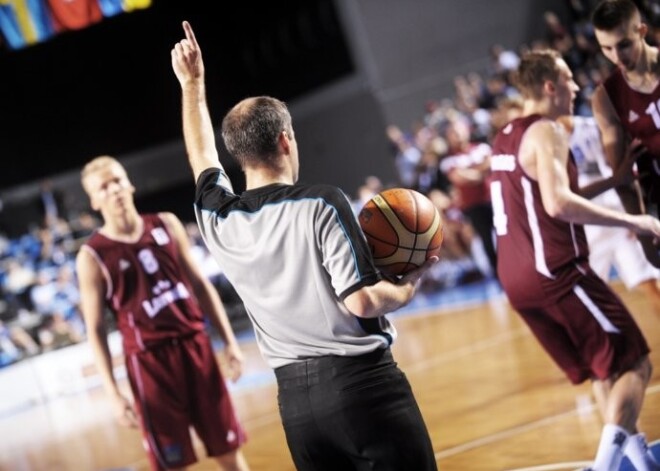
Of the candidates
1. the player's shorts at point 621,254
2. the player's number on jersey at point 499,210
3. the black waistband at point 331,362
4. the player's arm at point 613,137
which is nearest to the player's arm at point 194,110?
the black waistband at point 331,362

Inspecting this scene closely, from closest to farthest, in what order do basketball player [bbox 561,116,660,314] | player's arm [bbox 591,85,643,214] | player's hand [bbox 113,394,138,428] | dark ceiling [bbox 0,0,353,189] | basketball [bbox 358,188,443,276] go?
basketball [bbox 358,188,443,276] → player's arm [bbox 591,85,643,214] → player's hand [bbox 113,394,138,428] → basketball player [bbox 561,116,660,314] → dark ceiling [bbox 0,0,353,189]

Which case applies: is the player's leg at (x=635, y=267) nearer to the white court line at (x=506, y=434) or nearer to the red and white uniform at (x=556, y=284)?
the white court line at (x=506, y=434)

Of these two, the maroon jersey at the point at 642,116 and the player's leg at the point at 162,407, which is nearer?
the maroon jersey at the point at 642,116

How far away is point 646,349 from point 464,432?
1882 millimetres

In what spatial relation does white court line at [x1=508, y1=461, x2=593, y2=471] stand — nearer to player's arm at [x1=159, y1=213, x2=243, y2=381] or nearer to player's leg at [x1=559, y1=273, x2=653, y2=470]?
player's leg at [x1=559, y1=273, x2=653, y2=470]

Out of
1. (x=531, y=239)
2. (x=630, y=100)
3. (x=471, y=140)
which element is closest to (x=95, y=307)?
(x=531, y=239)

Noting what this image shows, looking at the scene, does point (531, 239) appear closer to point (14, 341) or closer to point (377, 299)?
point (377, 299)

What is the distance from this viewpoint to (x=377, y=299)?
2457 mm

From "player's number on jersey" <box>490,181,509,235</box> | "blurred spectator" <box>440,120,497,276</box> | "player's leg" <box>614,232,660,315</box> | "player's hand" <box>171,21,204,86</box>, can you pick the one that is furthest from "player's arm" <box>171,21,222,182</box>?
"blurred spectator" <box>440,120,497,276</box>

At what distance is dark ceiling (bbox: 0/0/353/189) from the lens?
64.2ft

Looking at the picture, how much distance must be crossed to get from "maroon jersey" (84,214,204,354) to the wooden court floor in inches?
60.8

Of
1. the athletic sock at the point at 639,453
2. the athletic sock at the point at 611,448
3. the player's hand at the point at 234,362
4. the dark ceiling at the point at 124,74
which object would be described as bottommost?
the athletic sock at the point at 639,453

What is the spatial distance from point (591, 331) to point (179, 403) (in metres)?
2.03

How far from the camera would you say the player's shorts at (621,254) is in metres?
5.35
